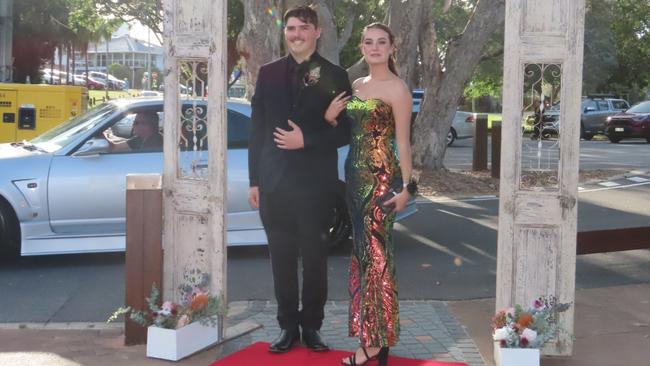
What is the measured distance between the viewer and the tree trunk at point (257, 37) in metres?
12.5

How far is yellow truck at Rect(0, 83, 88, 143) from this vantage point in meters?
12.6

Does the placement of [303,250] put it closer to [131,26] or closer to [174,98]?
[174,98]

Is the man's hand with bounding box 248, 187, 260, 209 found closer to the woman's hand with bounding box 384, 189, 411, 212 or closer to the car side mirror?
the woman's hand with bounding box 384, 189, 411, 212

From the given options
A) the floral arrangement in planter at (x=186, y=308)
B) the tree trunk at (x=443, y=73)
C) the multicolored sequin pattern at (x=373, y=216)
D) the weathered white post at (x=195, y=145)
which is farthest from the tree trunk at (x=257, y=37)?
the multicolored sequin pattern at (x=373, y=216)

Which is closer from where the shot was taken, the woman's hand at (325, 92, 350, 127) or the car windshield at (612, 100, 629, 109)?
the woman's hand at (325, 92, 350, 127)

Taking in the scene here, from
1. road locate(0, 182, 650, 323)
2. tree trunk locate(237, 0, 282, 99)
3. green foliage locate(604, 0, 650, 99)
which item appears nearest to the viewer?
road locate(0, 182, 650, 323)

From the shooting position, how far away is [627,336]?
5.82 meters

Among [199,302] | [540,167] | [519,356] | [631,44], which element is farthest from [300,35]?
[631,44]

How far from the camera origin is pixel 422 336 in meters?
5.77

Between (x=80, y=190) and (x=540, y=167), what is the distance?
443 centimetres

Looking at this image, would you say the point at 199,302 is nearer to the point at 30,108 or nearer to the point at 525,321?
the point at 525,321

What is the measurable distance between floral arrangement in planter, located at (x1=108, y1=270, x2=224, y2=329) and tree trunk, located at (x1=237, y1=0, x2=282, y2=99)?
7.33 meters

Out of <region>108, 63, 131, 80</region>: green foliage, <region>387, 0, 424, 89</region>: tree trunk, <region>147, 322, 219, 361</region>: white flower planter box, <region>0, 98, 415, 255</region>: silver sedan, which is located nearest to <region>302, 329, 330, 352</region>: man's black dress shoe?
<region>147, 322, 219, 361</region>: white flower planter box

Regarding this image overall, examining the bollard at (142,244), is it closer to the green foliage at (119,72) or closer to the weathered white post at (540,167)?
the weathered white post at (540,167)
